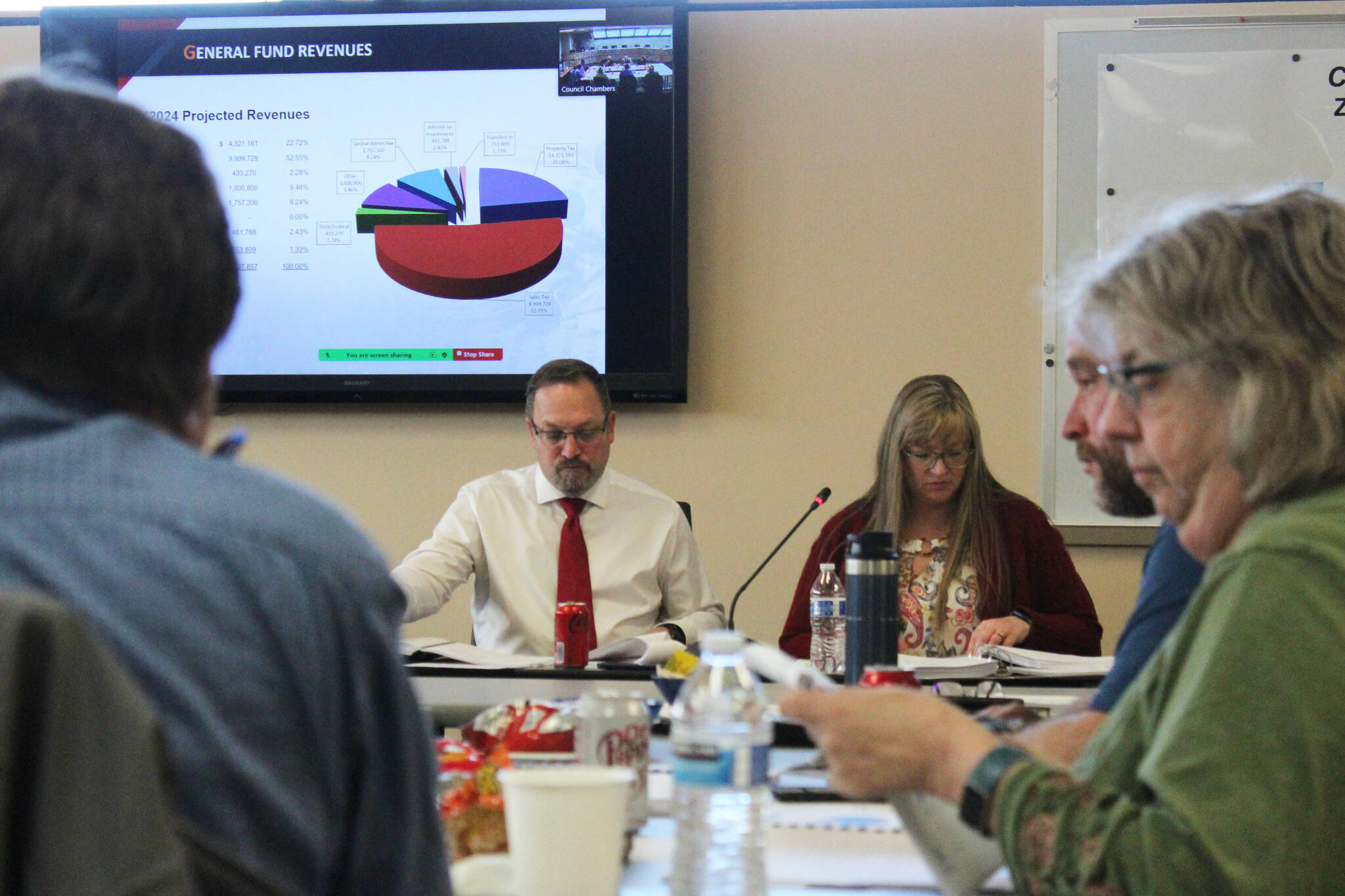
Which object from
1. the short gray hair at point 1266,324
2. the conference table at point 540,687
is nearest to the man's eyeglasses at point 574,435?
the conference table at point 540,687

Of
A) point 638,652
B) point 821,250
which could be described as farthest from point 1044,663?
point 821,250

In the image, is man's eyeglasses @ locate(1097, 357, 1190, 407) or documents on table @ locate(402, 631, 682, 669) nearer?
man's eyeglasses @ locate(1097, 357, 1190, 407)

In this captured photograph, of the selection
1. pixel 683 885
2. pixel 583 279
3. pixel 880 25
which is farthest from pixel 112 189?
pixel 880 25

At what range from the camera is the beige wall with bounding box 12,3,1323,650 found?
12.2 feet

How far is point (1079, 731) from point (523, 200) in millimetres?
2683

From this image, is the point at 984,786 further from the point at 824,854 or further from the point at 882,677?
the point at 882,677

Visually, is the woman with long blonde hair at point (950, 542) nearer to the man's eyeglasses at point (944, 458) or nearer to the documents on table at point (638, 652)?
the man's eyeglasses at point (944, 458)

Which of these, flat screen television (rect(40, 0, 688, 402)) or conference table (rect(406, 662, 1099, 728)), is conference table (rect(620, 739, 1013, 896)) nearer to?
conference table (rect(406, 662, 1099, 728))

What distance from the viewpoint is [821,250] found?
12.3 feet

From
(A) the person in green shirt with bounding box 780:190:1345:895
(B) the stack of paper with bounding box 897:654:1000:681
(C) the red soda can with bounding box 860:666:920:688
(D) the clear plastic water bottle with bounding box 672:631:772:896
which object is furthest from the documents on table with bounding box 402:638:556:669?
(A) the person in green shirt with bounding box 780:190:1345:895

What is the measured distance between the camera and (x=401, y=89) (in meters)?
3.73

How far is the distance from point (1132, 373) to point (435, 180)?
9.57ft

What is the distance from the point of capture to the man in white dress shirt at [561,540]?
3234 mm

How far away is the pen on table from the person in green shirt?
0.49 m
